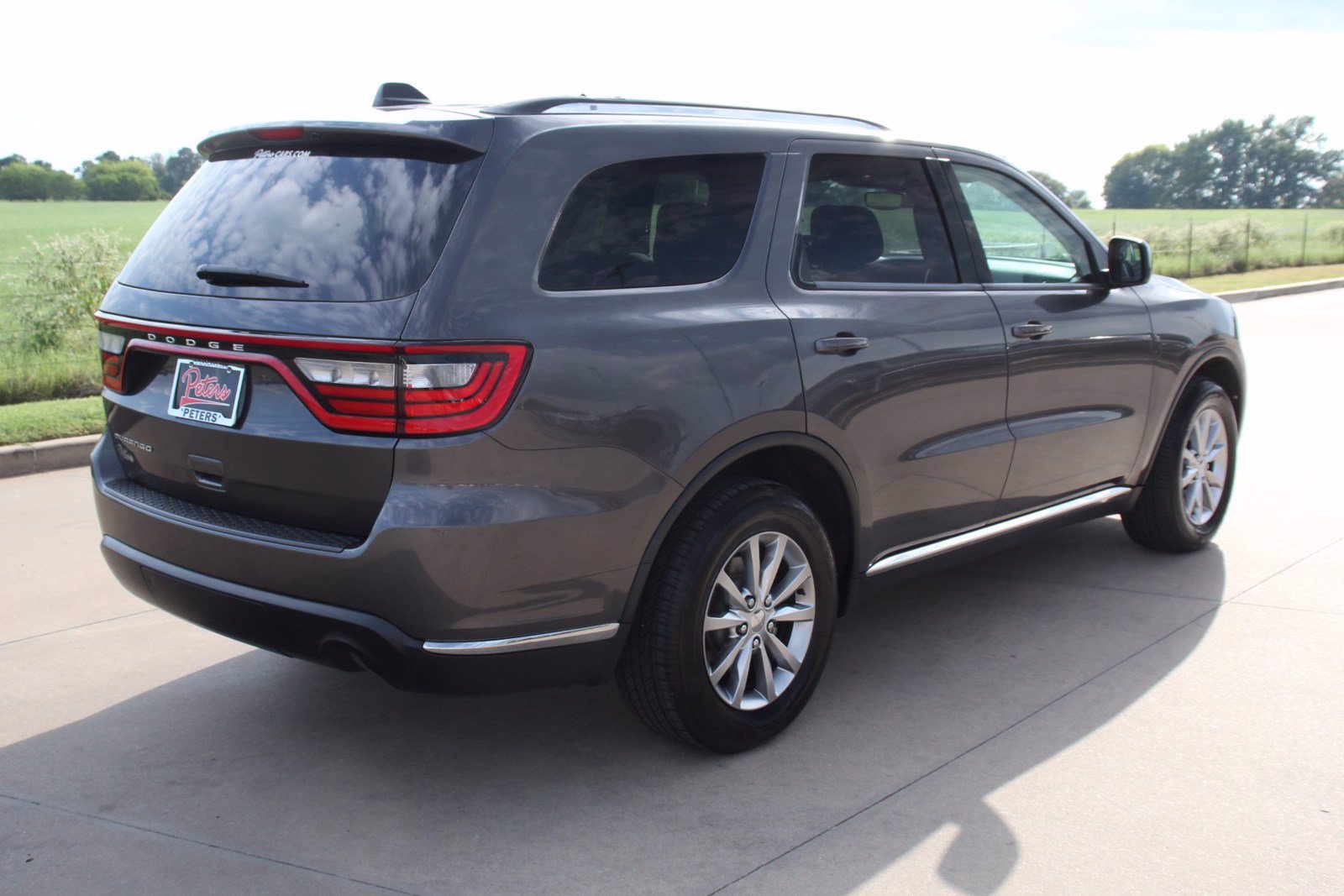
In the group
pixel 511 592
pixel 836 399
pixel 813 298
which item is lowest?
pixel 511 592

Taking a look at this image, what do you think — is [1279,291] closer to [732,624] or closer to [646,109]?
[646,109]

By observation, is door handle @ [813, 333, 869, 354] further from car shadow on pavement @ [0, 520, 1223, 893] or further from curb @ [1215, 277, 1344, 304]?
curb @ [1215, 277, 1344, 304]

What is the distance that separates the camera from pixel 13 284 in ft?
39.5

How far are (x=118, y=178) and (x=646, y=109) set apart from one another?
5899cm

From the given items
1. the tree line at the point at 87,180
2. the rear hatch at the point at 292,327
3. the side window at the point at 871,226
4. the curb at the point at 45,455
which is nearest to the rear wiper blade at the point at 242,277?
the rear hatch at the point at 292,327

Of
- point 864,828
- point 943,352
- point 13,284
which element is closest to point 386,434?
point 864,828

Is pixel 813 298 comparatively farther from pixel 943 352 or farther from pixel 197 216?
pixel 197 216

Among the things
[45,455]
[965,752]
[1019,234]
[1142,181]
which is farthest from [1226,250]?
A: [1142,181]

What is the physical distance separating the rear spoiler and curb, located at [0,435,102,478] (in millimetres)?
4925

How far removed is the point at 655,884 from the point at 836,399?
4.94ft

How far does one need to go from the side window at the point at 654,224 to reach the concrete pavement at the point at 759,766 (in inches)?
56.2

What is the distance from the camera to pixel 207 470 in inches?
134

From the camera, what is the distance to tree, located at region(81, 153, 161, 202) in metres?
55.3

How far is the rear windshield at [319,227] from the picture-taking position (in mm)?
3102
